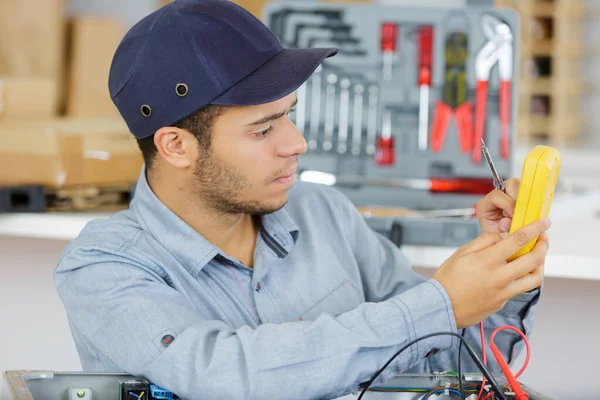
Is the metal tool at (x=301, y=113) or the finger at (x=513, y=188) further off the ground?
the metal tool at (x=301, y=113)

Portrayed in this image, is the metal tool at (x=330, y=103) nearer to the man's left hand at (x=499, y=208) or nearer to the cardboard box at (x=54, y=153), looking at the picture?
the cardboard box at (x=54, y=153)

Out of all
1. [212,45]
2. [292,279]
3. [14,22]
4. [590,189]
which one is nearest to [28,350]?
[14,22]

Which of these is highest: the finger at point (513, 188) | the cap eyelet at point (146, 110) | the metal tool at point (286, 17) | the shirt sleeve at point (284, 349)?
the metal tool at point (286, 17)

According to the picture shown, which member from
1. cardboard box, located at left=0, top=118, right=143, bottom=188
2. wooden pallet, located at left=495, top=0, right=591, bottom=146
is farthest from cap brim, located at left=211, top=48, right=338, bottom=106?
wooden pallet, located at left=495, top=0, right=591, bottom=146

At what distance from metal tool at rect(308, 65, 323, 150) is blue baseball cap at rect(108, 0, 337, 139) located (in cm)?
81

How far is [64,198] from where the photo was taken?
1.84m

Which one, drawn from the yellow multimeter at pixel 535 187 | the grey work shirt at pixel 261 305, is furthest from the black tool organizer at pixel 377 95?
the yellow multimeter at pixel 535 187

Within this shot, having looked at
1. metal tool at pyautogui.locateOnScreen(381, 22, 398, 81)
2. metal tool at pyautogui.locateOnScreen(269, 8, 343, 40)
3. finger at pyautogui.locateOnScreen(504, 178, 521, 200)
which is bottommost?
finger at pyautogui.locateOnScreen(504, 178, 521, 200)

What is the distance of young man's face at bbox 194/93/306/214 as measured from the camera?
106 cm

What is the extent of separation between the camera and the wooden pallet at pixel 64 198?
179 centimetres

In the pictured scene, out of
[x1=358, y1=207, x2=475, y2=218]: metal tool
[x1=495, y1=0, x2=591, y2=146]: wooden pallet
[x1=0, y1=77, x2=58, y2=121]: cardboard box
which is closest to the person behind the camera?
[x1=358, y1=207, x2=475, y2=218]: metal tool

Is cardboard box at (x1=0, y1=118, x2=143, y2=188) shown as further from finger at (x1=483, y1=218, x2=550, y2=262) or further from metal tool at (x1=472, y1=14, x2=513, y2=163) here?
finger at (x1=483, y1=218, x2=550, y2=262)

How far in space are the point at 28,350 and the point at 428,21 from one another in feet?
3.81

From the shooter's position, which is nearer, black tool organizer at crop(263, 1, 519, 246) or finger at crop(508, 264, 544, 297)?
finger at crop(508, 264, 544, 297)
